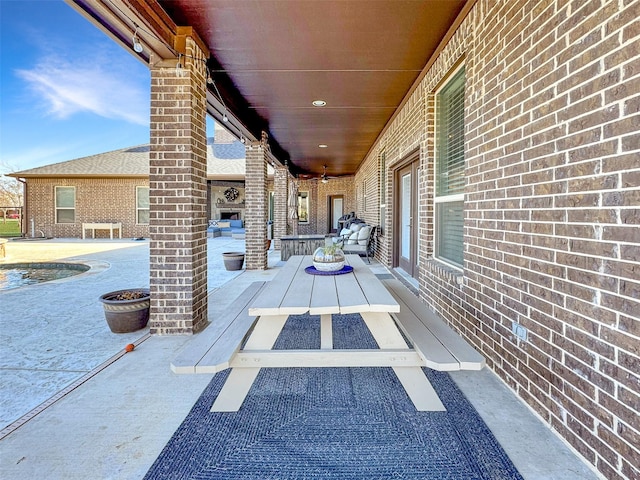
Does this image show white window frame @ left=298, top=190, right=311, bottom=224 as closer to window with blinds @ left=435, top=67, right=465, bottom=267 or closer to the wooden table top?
window with blinds @ left=435, top=67, right=465, bottom=267

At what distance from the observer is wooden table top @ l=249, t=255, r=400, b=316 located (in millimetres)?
2070

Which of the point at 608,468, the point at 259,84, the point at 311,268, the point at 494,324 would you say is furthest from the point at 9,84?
the point at 608,468

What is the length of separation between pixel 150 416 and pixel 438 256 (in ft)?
11.0

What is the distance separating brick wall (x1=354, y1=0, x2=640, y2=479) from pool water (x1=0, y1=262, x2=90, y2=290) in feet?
26.1

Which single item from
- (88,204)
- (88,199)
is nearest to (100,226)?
(88,204)

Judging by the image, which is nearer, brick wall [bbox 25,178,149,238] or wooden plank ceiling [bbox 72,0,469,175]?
wooden plank ceiling [bbox 72,0,469,175]

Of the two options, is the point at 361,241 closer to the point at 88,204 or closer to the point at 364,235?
the point at 364,235

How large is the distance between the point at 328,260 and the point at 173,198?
1683 millimetres

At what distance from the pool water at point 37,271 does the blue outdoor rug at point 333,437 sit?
667 centimetres

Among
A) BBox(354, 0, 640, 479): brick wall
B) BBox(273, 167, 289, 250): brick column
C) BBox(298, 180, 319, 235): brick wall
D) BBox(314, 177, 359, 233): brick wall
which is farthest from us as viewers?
BBox(298, 180, 319, 235): brick wall

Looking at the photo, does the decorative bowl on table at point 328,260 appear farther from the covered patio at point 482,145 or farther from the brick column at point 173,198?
the brick column at point 173,198

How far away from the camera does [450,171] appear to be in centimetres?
386

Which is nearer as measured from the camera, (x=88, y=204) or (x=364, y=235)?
(x=364, y=235)

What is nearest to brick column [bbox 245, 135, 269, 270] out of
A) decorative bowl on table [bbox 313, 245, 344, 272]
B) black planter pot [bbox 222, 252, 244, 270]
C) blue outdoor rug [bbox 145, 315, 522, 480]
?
black planter pot [bbox 222, 252, 244, 270]
